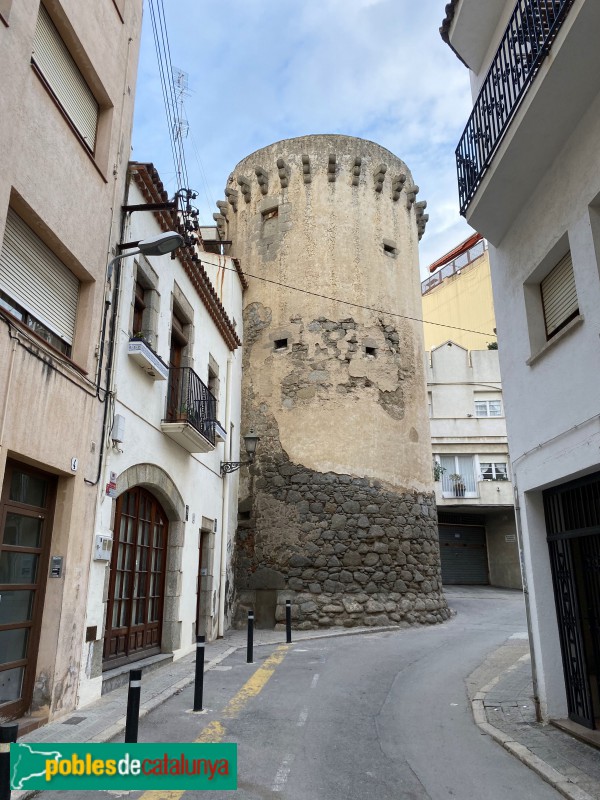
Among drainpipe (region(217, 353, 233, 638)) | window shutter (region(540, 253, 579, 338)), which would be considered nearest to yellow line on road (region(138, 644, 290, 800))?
drainpipe (region(217, 353, 233, 638))

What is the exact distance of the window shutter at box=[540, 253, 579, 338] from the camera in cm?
605

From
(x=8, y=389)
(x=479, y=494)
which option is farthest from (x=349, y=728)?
(x=479, y=494)

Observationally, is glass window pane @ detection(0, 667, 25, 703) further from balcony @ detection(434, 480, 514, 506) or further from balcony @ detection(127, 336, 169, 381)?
balcony @ detection(434, 480, 514, 506)

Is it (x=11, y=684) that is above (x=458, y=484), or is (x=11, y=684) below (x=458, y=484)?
below

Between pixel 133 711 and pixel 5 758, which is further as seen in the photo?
pixel 133 711

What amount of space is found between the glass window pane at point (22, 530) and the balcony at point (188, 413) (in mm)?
3319

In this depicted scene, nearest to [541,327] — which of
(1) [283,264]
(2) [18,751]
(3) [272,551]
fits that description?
(2) [18,751]

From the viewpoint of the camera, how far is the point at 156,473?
365 inches

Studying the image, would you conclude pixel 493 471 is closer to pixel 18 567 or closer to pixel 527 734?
pixel 527 734

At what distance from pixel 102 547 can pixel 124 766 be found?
4260mm

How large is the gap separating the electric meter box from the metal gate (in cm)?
500

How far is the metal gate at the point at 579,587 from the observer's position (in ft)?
18.4

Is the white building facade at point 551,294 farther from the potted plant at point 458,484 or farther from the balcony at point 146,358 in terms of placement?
the potted plant at point 458,484

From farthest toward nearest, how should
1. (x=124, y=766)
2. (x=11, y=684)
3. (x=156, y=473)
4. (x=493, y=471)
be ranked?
(x=493, y=471) → (x=156, y=473) → (x=11, y=684) → (x=124, y=766)
